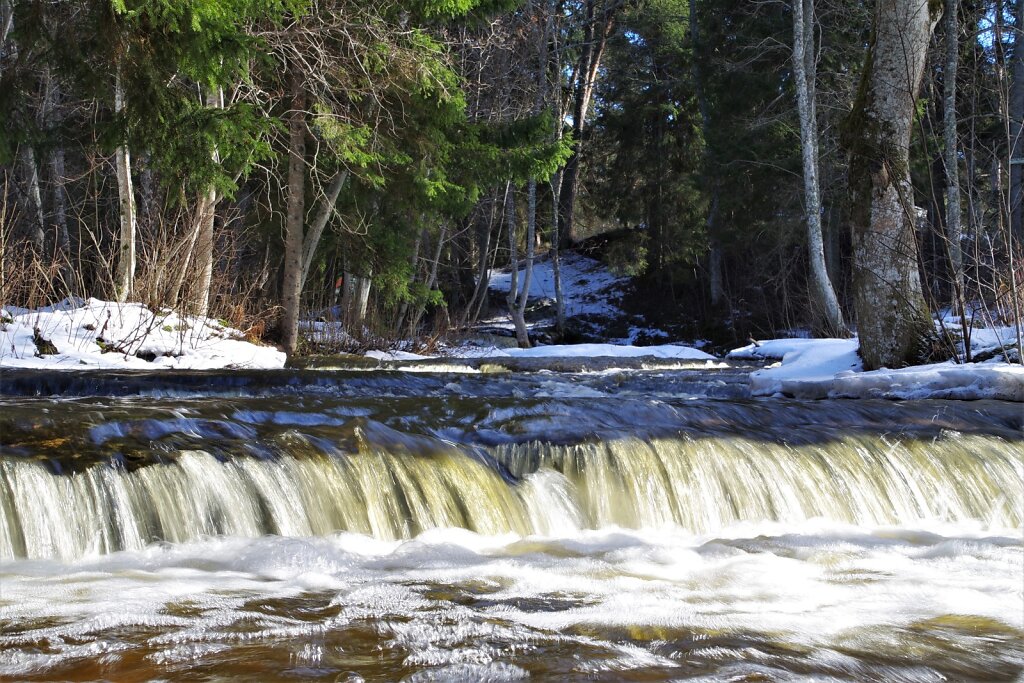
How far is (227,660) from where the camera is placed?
258cm

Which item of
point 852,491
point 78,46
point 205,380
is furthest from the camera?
point 78,46

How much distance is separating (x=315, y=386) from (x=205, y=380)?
96 centimetres

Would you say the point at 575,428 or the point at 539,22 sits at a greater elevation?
the point at 539,22

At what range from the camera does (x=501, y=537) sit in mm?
4660

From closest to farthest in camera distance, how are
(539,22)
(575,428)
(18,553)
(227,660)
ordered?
1. (227,660)
2. (18,553)
3. (575,428)
4. (539,22)

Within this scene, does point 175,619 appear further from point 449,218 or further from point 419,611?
point 449,218

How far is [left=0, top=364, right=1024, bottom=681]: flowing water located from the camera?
2732 millimetres

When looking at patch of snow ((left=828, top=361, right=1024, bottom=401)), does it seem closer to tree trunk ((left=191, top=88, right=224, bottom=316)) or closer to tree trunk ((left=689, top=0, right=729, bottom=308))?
tree trunk ((left=191, top=88, right=224, bottom=316))

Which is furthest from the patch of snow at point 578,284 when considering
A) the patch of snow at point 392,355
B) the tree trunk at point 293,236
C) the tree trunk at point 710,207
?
the tree trunk at point 293,236

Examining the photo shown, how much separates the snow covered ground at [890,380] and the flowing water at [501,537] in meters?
0.20

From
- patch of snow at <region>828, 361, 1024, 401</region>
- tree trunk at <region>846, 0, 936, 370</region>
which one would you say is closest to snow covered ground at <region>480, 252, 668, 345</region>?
tree trunk at <region>846, 0, 936, 370</region>

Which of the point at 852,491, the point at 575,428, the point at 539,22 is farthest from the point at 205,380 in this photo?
the point at 539,22

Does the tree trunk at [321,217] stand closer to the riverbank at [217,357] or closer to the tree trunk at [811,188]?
the riverbank at [217,357]

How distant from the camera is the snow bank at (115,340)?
9.04m
